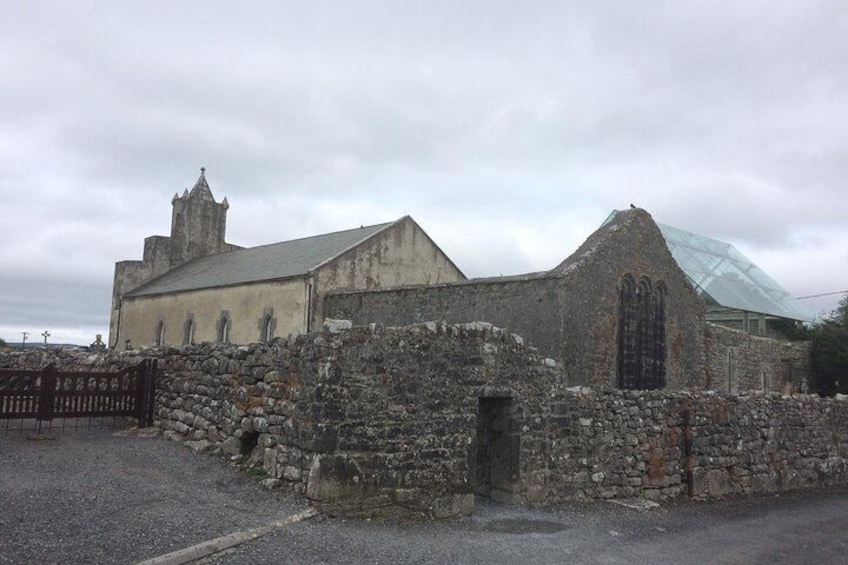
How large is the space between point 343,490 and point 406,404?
4.46ft

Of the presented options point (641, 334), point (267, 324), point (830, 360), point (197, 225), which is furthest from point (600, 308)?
point (197, 225)

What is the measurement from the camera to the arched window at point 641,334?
17.8 m

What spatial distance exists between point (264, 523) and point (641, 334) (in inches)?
546

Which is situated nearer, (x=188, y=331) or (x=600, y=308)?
(x=600, y=308)

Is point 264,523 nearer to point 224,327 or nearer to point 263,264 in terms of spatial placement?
point 224,327

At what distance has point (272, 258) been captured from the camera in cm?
2858

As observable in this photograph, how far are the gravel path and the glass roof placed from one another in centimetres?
3170

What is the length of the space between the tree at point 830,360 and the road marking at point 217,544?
31.5 meters

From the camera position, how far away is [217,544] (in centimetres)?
651

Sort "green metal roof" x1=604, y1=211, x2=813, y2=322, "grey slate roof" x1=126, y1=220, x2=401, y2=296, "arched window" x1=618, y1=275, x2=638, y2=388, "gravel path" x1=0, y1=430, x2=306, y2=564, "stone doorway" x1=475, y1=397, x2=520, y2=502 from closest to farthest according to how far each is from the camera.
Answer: "gravel path" x1=0, y1=430, x2=306, y2=564 → "stone doorway" x1=475, y1=397, x2=520, y2=502 → "arched window" x1=618, y1=275, x2=638, y2=388 → "grey slate roof" x1=126, y1=220, x2=401, y2=296 → "green metal roof" x1=604, y1=211, x2=813, y2=322

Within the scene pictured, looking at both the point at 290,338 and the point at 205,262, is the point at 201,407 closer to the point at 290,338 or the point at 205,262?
the point at 290,338

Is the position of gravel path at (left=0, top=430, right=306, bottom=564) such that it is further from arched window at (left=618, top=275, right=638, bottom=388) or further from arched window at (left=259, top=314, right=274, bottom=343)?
arched window at (left=259, top=314, right=274, bottom=343)

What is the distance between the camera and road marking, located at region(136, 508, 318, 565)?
6.04m

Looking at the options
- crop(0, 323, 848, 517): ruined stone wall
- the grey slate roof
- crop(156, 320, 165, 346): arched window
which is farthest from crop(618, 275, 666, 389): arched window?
crop(156, 320, 165, 346): arched window
